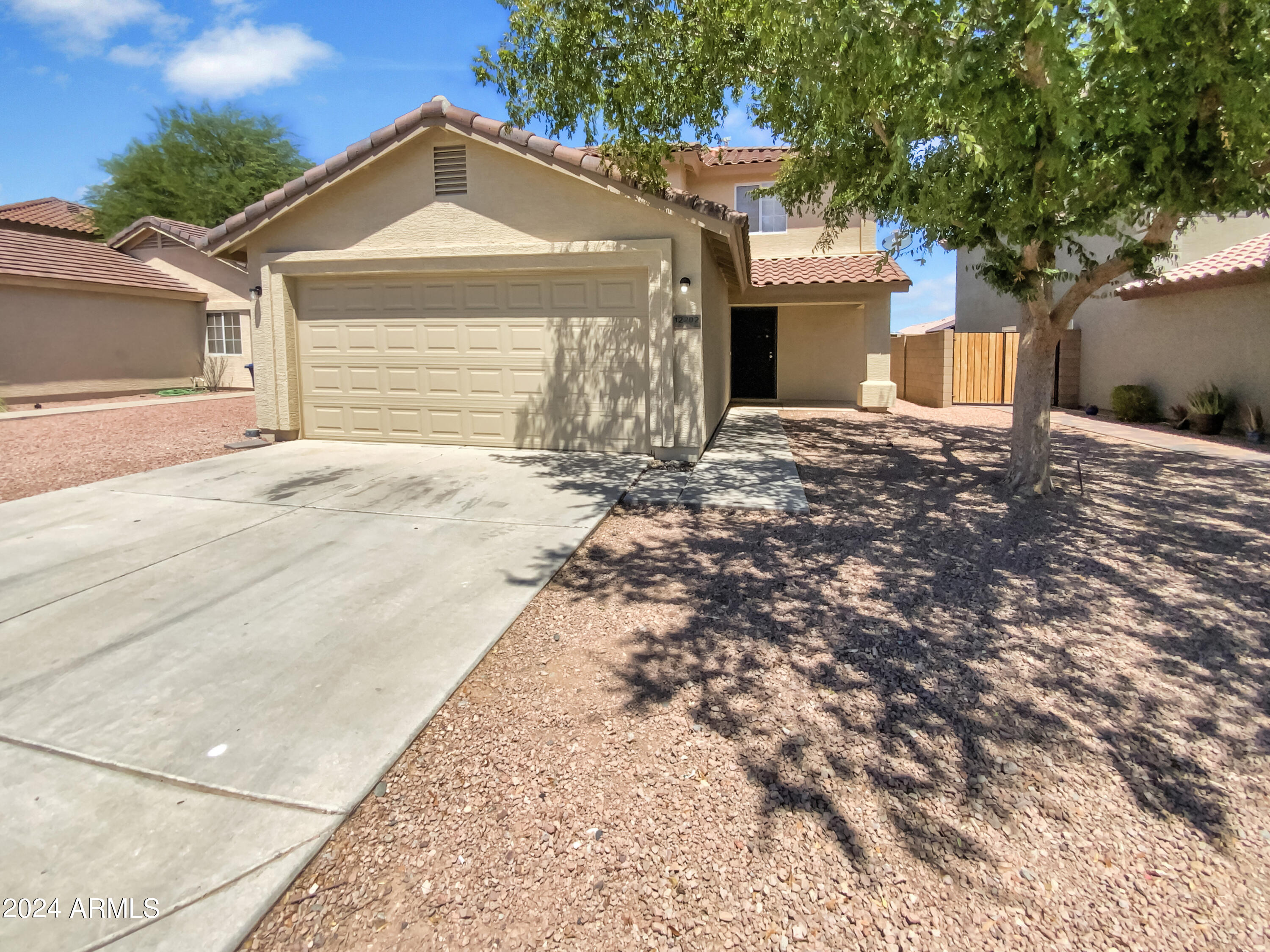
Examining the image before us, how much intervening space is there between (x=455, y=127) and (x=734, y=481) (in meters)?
5.62

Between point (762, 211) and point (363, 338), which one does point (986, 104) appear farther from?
point (762, 211)

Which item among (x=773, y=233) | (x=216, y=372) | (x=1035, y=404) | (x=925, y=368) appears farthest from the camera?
(x=216, y=372)

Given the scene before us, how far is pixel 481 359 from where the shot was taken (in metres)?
10.0

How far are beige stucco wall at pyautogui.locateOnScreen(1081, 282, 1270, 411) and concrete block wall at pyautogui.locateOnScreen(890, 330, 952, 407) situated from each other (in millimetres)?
3214

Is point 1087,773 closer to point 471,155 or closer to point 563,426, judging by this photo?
point 563,426

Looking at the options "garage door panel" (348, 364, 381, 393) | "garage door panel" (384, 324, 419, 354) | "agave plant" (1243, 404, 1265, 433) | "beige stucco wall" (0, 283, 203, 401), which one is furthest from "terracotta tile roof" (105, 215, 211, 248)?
"agave plant" (1243, 404, 1265, 433)

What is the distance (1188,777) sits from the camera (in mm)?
3002

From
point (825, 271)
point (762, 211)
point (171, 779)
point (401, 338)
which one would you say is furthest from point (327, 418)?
point (762, 211)

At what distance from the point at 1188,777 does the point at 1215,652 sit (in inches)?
57.3

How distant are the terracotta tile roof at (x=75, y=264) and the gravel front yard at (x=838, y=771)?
1815cm

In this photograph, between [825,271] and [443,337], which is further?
[825,271]

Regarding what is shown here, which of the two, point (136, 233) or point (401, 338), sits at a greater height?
point (136, 233)

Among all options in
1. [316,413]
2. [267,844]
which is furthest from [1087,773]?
[316,413]

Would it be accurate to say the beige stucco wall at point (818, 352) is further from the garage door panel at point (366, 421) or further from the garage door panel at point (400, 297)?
the garage door panel at point (366, 421)
